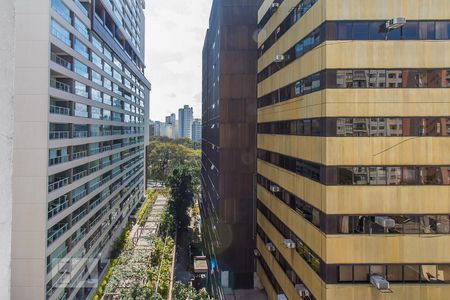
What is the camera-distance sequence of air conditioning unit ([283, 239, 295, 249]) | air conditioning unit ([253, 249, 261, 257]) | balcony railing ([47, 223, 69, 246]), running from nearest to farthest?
air conditioning unit ([283, 239, 295, 249])
balcony railing ([47, 223, 69, 246])
air conditioning unit ([253, 249, 261, 257])

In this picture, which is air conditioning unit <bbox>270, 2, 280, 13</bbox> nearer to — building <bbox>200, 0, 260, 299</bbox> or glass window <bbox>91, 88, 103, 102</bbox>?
building <bbox>200, 0, 260, 299</bbox>

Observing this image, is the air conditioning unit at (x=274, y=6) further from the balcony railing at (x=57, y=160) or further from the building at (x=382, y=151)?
the balcony railing at (x=57, y=160)

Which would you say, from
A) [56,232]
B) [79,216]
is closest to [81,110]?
[79,216]

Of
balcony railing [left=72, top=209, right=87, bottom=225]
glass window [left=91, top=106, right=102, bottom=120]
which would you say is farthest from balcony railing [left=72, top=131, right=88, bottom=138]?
balcony railing [left=72, top=209, right=87, bottom=225]

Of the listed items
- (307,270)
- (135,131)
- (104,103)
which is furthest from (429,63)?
(135,131)

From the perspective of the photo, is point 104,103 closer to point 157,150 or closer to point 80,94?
point 80,94

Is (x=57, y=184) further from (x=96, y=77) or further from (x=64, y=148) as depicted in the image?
(x=96, y=77)
